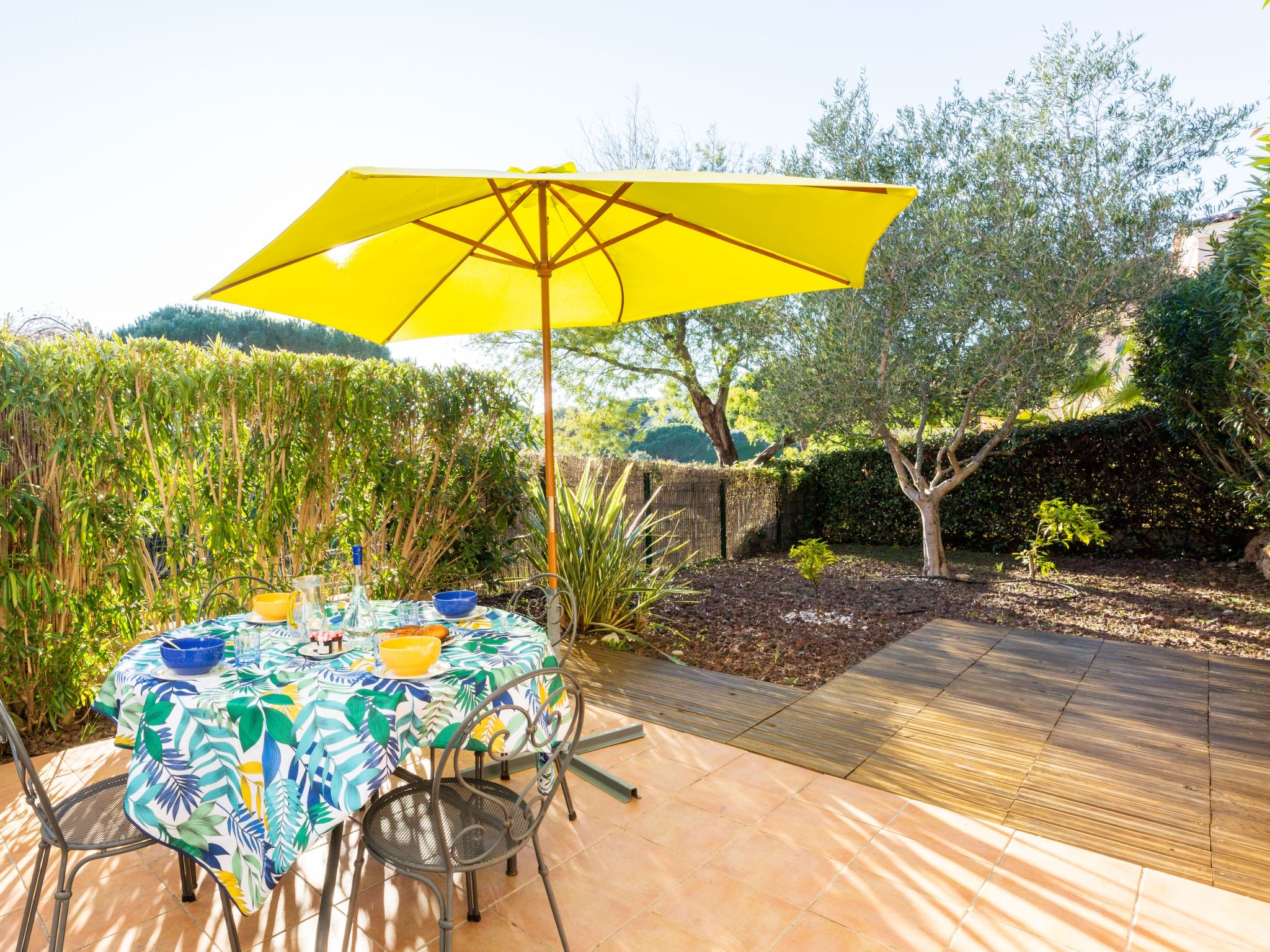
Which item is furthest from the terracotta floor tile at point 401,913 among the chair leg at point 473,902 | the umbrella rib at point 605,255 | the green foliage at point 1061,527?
the green foliage at point 1061,527

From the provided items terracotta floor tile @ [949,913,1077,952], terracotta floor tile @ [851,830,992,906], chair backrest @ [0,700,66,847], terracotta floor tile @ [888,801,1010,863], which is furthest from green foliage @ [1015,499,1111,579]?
chair backrest @ [0,700,66,847]

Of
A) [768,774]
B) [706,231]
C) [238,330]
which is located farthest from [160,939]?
[238,330]

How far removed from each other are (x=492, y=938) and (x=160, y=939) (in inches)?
35.0

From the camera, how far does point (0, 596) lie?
293cm

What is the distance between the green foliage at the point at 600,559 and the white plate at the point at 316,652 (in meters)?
2.63

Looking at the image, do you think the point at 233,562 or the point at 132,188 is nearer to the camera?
the point at 233,562

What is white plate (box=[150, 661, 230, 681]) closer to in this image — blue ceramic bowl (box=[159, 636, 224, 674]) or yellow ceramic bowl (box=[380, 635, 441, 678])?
blue ceramic bowl (box=[159, 636, 224, 674])

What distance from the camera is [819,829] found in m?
2.34

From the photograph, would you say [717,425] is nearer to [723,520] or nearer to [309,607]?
[723,520]

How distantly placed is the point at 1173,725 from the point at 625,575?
3.08m

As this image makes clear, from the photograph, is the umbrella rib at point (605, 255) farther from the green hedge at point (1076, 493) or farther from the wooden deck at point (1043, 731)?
the green hedge at point (1076, 493)

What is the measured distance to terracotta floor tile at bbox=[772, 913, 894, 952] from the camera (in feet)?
5.85

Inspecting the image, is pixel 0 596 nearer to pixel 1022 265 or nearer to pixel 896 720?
pixel 896 720

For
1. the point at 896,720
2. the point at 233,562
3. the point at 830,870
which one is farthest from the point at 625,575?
the point at 830,870
